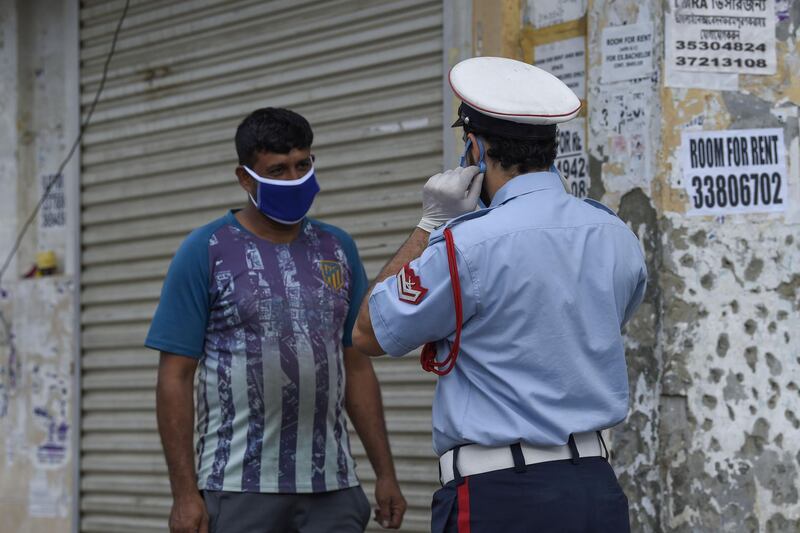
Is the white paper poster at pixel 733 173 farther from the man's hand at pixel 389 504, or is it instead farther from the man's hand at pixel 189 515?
the man's hand at pixel 189 515

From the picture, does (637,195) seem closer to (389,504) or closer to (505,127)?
(389,504)

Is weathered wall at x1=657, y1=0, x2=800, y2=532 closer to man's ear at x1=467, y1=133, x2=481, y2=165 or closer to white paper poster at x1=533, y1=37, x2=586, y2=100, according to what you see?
white paper poster at x1=533, y1=37, x2=586, y2=100

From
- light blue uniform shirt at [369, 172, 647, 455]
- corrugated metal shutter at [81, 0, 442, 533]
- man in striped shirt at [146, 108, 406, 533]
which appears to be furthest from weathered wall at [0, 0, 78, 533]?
light blue uniform shirt at [369, 172, 647, 455]

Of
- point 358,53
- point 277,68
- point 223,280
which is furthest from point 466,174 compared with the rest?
point 277,68

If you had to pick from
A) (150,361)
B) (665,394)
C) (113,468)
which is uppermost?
(665,394)

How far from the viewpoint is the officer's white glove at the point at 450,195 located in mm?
2922

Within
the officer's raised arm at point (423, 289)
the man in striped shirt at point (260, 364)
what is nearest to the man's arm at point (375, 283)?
the officer's raised arm at point (423, 289)

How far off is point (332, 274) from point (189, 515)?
0.90m

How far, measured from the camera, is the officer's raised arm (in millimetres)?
2752

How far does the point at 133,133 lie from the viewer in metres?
6.55

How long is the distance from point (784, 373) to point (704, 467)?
447 millimetres

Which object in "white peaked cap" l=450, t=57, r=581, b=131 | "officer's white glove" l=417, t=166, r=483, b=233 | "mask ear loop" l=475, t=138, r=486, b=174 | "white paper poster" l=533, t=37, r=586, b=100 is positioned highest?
"white peaked cap" l=450, t=57, r=581, b=131

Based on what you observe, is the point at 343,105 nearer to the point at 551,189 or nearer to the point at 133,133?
the point at 133,133

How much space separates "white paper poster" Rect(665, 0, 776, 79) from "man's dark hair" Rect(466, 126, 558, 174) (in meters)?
1.65
